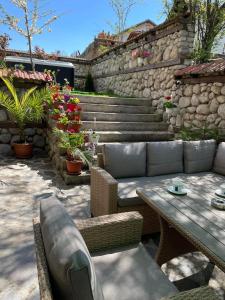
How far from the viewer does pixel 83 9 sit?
11.7 m

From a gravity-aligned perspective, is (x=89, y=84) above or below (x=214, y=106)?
above

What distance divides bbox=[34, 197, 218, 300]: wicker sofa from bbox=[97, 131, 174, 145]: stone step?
3785 mm

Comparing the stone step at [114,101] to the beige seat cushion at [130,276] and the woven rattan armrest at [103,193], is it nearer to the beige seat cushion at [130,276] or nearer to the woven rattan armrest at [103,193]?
the woven rattan armrest at [103,193]

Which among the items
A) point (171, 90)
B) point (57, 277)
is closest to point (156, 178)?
point (57, 277)

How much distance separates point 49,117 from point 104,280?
485 cm

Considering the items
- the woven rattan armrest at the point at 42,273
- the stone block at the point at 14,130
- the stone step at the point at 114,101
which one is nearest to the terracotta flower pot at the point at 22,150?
the stone block at the point at 14,130

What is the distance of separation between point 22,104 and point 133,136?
8.69ft

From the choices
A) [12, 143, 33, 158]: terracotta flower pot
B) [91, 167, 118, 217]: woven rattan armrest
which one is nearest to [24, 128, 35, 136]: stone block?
[12, 143, 33, 158]: terracotta flower pot

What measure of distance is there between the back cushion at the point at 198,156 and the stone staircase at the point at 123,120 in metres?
2.17

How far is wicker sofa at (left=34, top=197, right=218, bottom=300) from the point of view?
3.19 feet

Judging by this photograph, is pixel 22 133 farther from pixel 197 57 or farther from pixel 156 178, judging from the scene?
pixel 197 57

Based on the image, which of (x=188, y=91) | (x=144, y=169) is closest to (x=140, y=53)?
(x=188, y=91)

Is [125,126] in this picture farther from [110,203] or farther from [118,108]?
[110,203]

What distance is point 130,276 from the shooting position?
→ 1645 mm
